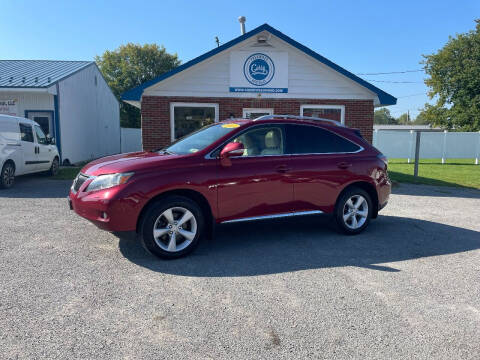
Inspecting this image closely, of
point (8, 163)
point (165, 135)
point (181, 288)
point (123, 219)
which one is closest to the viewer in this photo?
point (181, 288)

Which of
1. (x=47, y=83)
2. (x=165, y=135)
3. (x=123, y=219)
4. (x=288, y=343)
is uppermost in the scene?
(x=47, y=83)

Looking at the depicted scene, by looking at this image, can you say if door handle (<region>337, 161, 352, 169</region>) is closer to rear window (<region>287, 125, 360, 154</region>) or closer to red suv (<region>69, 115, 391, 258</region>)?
red suv (<region>69, 115, 391, 258</region>)

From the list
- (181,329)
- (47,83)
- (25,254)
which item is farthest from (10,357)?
(47,83)

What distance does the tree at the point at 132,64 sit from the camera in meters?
44.8

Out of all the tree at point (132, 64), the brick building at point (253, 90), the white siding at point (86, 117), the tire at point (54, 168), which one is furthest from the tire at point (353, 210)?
the tree at point (132, 64)

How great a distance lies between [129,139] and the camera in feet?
98.7

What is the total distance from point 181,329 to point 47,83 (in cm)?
1443

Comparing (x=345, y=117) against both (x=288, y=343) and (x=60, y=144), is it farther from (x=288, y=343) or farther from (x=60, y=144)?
(x=60, y=144)

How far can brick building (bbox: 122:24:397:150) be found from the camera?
1126 cm

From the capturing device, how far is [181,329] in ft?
9.34

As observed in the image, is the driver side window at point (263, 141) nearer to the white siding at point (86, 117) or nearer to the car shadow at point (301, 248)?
the car shadow at point (301, 248)

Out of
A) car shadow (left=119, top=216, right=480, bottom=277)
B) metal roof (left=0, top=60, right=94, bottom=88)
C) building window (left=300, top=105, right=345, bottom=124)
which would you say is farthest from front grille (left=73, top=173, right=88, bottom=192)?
metal roof (left=0, top=60, right=94, bottom=88)

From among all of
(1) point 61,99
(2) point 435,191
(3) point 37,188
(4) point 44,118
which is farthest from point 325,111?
(4) point 44,118

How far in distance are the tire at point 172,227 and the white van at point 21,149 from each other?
6.93 meters
